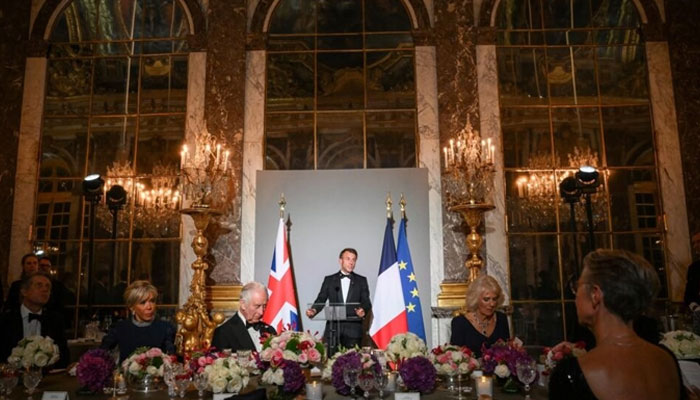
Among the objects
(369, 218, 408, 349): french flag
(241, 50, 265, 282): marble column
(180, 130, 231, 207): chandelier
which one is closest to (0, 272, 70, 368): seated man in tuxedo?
(180, 130, 231, 207): chandelier

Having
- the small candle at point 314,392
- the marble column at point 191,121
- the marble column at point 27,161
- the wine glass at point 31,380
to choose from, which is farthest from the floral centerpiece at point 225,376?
the marble column at point 27,161

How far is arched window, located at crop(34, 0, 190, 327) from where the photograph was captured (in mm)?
7781

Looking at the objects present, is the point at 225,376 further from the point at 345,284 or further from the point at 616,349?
the point at 345,284

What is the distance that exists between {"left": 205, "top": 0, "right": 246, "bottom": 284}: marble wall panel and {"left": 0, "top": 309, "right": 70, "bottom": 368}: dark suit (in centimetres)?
286

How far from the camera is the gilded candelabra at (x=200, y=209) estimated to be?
6.79 m

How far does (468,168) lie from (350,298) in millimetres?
2137

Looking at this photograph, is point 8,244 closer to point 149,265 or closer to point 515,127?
point 149,265

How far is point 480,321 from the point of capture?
15.8 feet

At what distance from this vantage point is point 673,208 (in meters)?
7.64

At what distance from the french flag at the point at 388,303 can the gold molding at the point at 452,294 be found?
2.24ft

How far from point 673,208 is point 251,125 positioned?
570 cm

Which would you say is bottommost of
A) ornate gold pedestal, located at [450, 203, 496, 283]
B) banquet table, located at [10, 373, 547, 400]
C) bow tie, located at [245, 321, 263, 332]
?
banquet table, located at [10, 373, 547, 400]

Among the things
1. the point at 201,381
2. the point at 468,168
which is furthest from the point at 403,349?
the point at 468,168

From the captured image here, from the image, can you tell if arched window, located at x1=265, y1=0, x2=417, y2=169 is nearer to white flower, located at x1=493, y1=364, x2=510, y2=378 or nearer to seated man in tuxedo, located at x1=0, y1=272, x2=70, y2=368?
seated man in tuxedo, located at x1=0, y1=272, x2=70, y2=368
